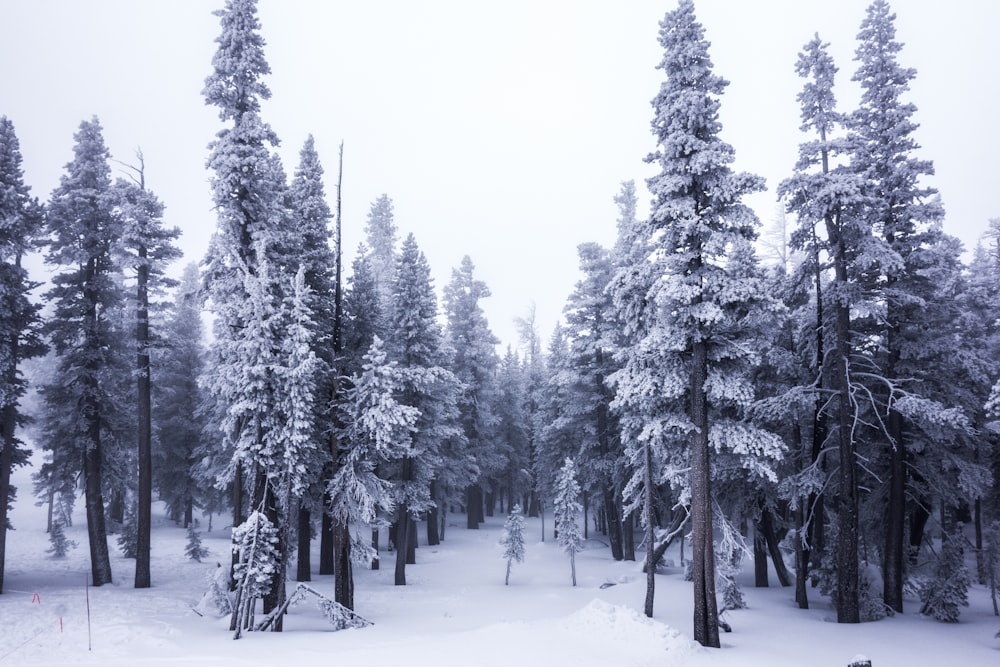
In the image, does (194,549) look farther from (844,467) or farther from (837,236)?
(837,236)

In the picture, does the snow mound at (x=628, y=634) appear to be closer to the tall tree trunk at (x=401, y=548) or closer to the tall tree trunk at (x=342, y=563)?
the tall tree trunk at (x=342, y=563)

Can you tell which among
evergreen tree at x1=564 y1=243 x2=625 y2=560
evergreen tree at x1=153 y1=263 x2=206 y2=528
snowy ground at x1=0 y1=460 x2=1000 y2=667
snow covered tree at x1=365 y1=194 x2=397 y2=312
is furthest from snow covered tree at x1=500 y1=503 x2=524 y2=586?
snow covered tree at x1=365 y1=194 x2=397 y2=312

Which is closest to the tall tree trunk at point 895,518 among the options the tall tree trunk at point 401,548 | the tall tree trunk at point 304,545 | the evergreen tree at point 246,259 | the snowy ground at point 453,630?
the snowy ground at point 453,630

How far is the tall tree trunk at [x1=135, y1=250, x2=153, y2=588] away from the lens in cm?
2056

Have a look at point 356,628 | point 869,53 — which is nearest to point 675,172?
point 869,53

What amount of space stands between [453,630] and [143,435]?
1346cm

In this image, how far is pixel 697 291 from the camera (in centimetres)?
1435

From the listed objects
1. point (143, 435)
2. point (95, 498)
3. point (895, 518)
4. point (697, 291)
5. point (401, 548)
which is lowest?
point (401, 548)

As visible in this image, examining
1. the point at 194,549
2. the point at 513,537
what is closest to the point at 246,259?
the point at 194,549

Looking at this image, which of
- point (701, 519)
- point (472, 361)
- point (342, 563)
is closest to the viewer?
point (701, 519)

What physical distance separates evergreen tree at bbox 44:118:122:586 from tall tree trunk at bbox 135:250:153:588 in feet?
4.20

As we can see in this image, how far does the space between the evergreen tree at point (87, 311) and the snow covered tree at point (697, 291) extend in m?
19.5

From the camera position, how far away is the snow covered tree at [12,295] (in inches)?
740

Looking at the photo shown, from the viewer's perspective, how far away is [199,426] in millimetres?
34875
